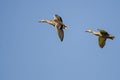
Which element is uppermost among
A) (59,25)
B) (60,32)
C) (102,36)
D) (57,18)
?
(57,18)

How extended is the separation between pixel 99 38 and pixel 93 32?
3.45 ft

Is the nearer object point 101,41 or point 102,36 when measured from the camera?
point 102,36

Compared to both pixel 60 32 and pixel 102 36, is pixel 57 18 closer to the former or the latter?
pixel 60 32

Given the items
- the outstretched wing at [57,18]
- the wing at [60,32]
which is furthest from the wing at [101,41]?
the outstretched wing at [57,18]

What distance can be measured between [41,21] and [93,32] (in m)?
6.81

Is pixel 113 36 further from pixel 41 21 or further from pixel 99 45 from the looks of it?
pixel 41 21

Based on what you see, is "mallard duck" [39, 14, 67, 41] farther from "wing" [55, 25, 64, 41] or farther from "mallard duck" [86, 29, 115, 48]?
"mallard duck" [86, 29, 115, 48]

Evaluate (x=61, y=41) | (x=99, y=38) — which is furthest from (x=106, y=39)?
(x=61, y=41)

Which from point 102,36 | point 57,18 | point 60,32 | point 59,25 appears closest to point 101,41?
point 102,36

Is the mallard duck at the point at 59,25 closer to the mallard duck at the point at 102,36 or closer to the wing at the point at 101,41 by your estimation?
the mallard duck at the point at 102,36

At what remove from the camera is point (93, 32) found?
88.9 m

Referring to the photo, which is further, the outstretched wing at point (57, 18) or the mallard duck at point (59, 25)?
the outstretched wing at point (57, 18)

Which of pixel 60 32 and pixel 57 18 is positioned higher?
pixel 57 18

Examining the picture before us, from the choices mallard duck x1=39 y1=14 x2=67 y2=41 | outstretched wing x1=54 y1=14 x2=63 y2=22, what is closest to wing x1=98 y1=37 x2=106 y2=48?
mallard duck x1=39 y1=14 x2=67 y2=41
